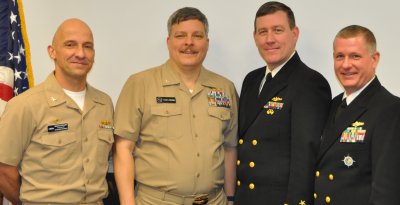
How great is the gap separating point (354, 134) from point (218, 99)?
0.81m

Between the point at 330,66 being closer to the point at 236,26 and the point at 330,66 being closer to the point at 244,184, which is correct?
the point at 236,26

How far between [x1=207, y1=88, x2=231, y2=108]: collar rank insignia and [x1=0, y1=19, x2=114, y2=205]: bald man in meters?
0.59

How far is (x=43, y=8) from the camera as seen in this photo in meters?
2.99

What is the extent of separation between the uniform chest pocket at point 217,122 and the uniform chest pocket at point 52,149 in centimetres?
74

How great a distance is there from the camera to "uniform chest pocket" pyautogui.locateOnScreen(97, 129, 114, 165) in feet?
7.12

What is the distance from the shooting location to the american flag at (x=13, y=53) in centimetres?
271

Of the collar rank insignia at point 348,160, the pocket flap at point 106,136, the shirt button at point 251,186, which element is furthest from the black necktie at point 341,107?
the pocket flap at point 106,136

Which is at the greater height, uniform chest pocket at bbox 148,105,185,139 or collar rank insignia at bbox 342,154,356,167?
uniform chest pocket at bbox 148,105,185,139

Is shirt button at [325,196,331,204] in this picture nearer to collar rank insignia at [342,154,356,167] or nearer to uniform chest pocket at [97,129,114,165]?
collar rank insignia at [342,154,356,167]

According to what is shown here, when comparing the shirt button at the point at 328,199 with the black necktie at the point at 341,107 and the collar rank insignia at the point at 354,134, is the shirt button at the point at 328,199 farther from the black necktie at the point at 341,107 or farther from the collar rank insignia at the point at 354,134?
the black necktie at the point at 341,107

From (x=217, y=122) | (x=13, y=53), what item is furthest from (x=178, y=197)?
(x=13, y=53)

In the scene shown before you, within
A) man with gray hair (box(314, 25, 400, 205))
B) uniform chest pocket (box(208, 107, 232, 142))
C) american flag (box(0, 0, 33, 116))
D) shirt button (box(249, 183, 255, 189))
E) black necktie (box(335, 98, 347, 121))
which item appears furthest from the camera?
american flag (box(0, 0, 33, 116))

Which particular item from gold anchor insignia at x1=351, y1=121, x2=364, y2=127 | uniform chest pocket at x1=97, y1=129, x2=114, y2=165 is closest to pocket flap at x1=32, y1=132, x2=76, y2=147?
uniform chest pocket at x1=97, y1=129, x2=114, y2=165

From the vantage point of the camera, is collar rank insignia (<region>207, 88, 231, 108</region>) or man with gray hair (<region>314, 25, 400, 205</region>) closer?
man with gray hair (<region>314, 25, 400, 205</region>)
